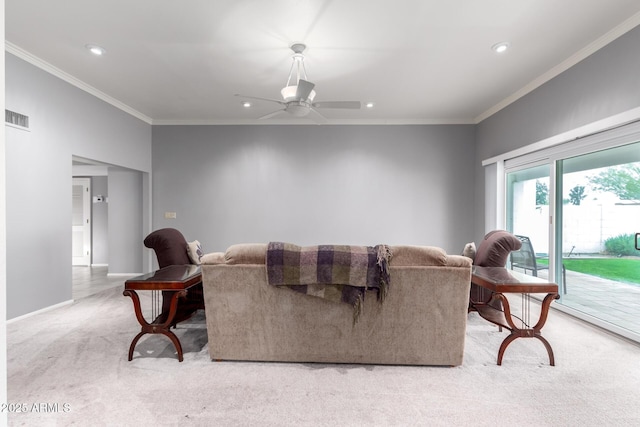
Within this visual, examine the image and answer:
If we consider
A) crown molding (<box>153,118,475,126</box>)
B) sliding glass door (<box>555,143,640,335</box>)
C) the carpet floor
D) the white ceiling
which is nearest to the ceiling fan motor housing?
the white ceiling

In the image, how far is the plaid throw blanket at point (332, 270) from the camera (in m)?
1.98

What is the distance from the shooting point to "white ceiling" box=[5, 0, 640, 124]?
2477 millimetres

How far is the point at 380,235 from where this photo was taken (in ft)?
17.7

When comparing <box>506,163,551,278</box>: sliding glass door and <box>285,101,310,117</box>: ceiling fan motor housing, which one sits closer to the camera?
<box>285,101,310,117</box>: ceiling fan motor housing

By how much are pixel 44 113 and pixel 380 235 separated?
486 centimetres

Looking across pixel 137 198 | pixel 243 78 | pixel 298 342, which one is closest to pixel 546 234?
pixel 298 342

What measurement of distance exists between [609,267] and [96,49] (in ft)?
18.3

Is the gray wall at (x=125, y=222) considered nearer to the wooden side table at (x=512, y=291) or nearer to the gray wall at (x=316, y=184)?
the gray wall at (x=316, y=184)

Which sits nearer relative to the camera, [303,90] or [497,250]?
[497,250]

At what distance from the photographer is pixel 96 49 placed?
10.1 ft

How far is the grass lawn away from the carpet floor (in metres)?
0.60

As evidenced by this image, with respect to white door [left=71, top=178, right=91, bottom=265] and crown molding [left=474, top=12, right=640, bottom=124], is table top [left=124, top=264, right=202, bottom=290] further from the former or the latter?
white door [left=71, top=178, right=91, bottom=265]

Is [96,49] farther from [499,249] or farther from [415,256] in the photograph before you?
[499,249]

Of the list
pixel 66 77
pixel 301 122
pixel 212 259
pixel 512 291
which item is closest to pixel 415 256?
pixel 512 291
